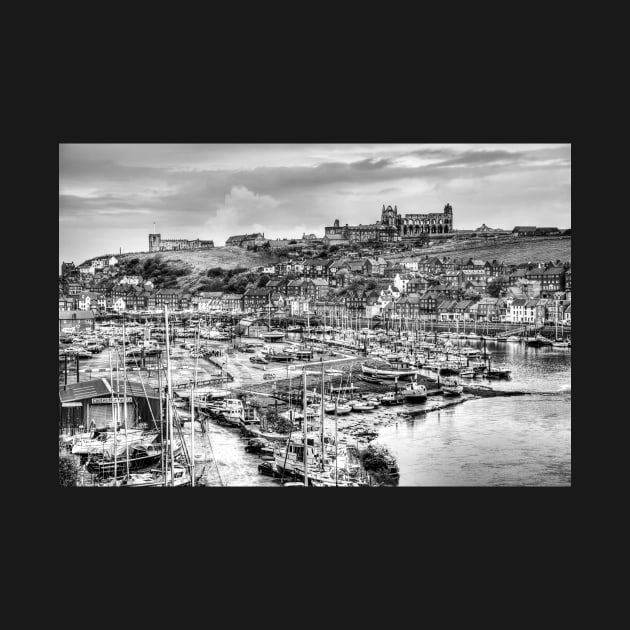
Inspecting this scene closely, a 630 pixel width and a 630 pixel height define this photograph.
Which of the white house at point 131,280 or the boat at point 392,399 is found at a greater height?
the white house at point 131,280

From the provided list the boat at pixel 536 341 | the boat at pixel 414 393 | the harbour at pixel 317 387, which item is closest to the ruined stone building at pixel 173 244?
the harbour at pixel 317 387

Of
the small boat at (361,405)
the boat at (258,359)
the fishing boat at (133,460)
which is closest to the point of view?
the fishing boat at (133,460)

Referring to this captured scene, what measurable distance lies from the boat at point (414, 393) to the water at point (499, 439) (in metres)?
0.33

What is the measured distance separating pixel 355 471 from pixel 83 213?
419 cm

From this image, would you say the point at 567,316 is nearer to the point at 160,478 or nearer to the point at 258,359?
the point at 258,359

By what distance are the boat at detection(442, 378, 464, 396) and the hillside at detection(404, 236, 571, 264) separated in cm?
174

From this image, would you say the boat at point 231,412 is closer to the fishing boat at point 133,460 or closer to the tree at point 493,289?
the fishing boat at point 133,460

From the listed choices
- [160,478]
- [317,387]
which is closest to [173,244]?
[317,387]

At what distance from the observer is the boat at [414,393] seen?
36.0ft

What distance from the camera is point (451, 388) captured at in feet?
37.8

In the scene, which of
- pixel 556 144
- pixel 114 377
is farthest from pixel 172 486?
pixel 556 144

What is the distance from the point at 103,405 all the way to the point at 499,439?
4.54 meters

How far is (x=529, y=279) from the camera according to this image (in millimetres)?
10531

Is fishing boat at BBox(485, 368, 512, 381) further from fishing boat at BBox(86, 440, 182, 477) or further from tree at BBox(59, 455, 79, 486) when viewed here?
tree at BBox(59, 455, 79, 486)
